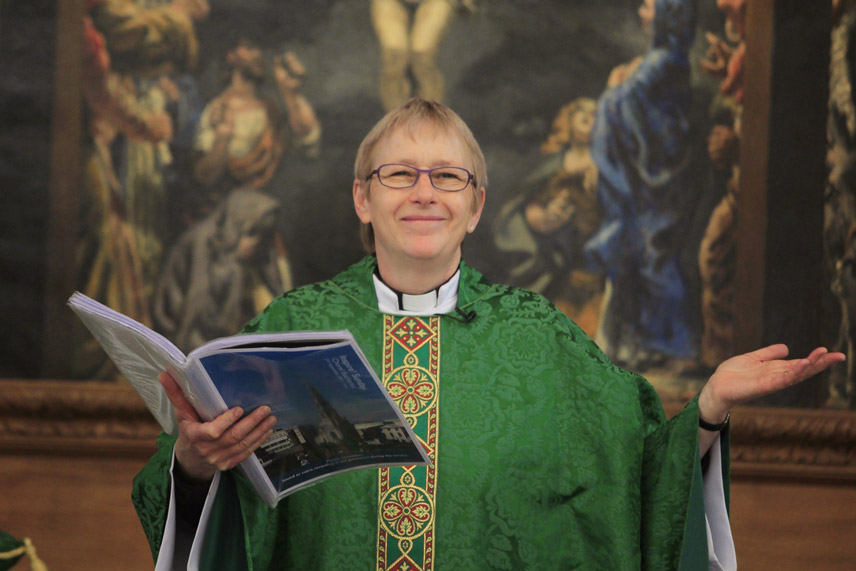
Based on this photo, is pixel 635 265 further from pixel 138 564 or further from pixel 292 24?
pixel 138 564

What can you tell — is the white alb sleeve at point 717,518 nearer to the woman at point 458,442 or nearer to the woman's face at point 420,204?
the woman at point 458,442

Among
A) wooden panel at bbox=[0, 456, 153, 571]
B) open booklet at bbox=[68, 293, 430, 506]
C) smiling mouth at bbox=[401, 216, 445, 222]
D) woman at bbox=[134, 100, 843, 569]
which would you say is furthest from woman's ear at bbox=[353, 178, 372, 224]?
wooden panel at bbox=[0, 456, 153, 571]

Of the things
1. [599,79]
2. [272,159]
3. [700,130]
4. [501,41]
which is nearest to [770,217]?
[700,130]

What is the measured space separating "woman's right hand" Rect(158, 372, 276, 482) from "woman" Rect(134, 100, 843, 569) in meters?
0.19

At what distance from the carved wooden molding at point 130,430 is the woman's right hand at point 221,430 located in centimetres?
233

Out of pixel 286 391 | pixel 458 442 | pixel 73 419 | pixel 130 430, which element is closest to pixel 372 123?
pixel 130 430

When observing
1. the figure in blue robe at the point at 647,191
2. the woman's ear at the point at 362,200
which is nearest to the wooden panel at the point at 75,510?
the figure in blue robe at the point at 647,191

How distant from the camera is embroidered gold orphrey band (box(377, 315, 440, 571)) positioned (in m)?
2.32

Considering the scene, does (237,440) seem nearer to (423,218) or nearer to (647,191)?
(423,218)

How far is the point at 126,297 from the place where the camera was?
4.36 metres

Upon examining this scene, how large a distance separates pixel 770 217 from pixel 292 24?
86.8 inches

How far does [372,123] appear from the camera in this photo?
14.6 ft

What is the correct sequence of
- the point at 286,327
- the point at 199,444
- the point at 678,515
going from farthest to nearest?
the point at 286,327 < the point at 678,515 < the point at 199,444

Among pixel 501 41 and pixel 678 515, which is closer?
pixel 678 515
